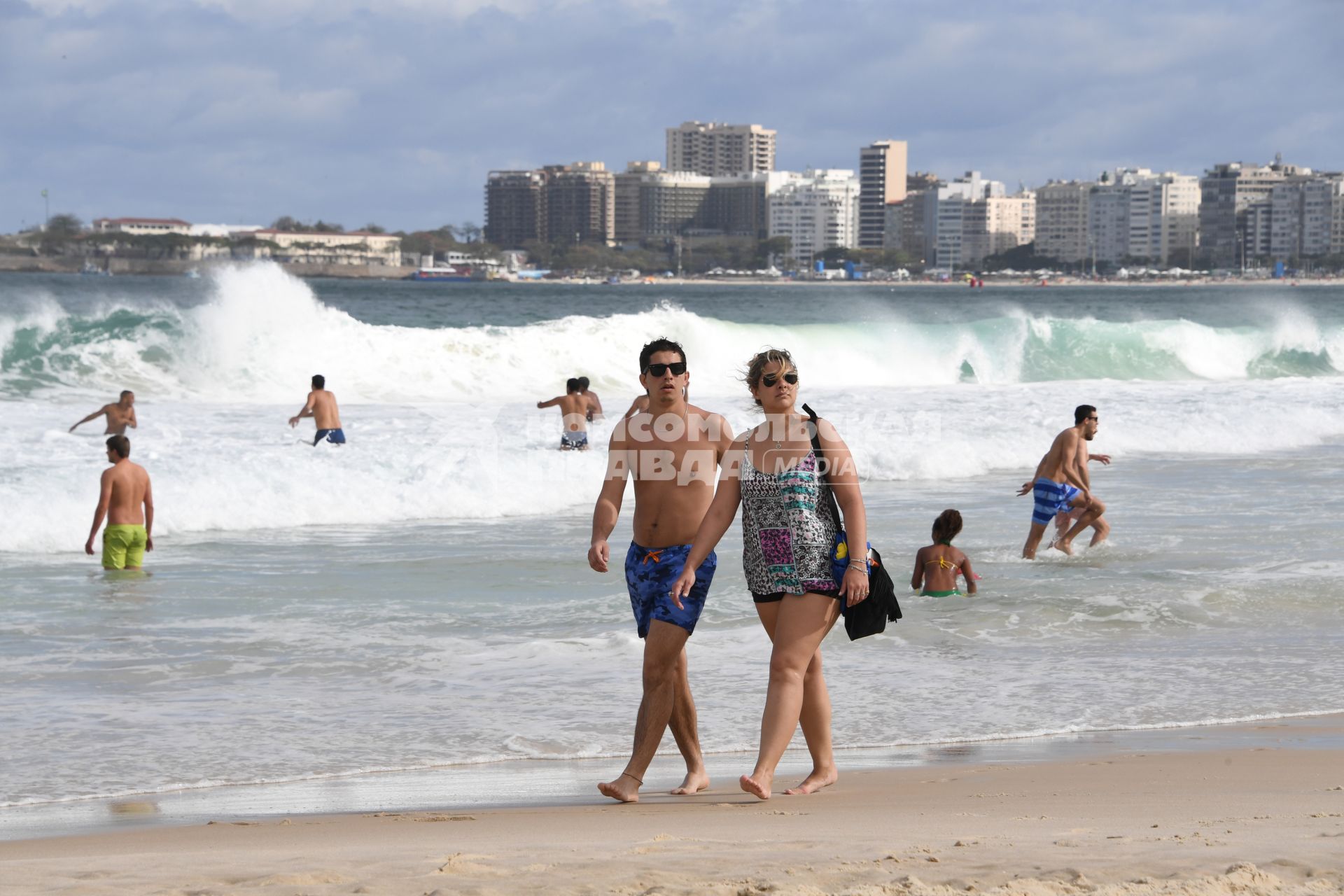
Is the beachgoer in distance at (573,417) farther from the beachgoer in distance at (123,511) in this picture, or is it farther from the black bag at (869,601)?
the black bag at (869,601)

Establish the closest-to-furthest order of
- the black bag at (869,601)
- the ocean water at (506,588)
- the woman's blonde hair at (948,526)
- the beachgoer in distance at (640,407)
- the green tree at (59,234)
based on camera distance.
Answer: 1. the black bag at (869,601)
2. the beachgoer in distance at (640,407)
3. the ocean water at (506,588)
4. the woman's blonde hair at (948,526)
5. the green tree at (59,234)

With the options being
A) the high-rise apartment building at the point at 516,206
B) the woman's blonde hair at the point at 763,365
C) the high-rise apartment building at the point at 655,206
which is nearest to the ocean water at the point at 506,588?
the woman's blonde hair at the point at 763,365

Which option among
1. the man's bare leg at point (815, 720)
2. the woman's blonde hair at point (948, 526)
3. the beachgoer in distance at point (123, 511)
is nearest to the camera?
the man's bare leg at point (815, 720)

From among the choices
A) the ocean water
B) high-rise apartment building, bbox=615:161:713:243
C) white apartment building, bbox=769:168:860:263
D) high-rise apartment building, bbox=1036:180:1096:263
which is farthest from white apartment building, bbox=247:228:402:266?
the ocean water

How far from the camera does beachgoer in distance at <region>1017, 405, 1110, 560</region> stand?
11.3m

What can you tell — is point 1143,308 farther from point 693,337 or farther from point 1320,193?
point 1320,193

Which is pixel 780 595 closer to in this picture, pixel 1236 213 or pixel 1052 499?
pixel 1052 499

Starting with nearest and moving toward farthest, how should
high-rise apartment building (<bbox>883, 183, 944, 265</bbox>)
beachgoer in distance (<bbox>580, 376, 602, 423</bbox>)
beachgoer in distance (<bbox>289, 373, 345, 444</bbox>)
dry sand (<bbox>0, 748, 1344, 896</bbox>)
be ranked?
dry sand (<bbox>0, 748, 1344, 896</bbox>), beachgoer in distance (<bbox>289, 373, 345, 444</bbox>), beachgoer in distance (<bbox>580, 376, 602, 423</bbox>), high-rise apartment building (<bbox>883, 183, 944, 265</bbox>)

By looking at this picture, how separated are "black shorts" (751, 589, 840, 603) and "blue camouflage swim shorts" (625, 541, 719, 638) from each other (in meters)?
0.18

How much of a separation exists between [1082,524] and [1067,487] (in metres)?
0.30

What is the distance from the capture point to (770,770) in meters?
5.09

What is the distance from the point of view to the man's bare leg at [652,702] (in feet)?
17.0

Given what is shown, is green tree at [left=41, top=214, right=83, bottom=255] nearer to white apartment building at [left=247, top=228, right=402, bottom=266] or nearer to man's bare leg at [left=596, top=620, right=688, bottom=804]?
white apartment building at [left=247, top=228, right=402, bottom=266]

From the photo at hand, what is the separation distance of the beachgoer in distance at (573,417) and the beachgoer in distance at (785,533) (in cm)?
1244
